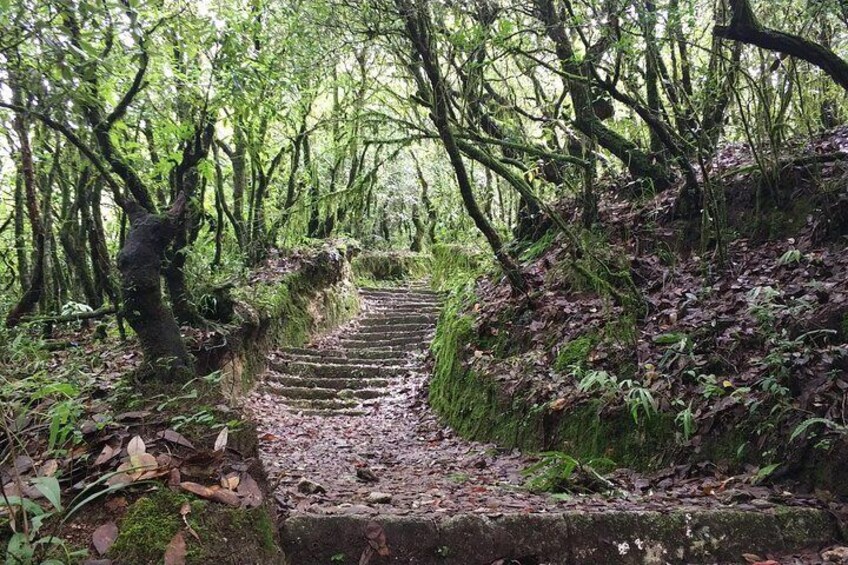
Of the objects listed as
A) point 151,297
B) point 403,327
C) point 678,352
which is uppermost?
point 151,297

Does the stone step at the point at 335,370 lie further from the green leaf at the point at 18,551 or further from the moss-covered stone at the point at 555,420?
the green leaf at the point at 18,551

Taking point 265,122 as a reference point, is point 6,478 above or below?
below

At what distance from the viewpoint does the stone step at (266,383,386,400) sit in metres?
8.39

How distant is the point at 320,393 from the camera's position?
8445 mm

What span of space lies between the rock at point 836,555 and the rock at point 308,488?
9.26 feet

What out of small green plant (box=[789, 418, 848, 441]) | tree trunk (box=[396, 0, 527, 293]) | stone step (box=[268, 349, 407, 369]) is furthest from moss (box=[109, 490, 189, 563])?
stone step (box=[268, 349, 407, 369])

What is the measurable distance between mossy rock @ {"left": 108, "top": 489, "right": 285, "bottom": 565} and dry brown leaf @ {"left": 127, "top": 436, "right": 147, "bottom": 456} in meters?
0.27

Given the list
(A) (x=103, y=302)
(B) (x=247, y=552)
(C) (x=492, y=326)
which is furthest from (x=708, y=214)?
(A) (x=103, y=302)

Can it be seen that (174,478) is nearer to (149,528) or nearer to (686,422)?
(149,528)

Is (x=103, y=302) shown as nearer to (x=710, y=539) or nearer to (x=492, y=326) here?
(x=492, y=326)

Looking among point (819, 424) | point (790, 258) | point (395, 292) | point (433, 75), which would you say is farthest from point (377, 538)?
point (395, 292)

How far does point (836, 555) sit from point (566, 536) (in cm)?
127

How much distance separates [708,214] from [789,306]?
6.06 feet

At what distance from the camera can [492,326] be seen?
6.93 meters
